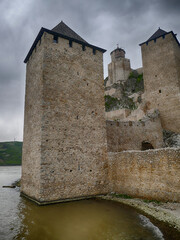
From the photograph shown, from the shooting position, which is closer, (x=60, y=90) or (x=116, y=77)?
(x=60, y=90)

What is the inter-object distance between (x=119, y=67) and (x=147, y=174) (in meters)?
37.3

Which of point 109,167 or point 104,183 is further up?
point 109,167

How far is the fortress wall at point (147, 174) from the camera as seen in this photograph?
27.9 feet

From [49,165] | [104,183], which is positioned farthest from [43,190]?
[104,183]

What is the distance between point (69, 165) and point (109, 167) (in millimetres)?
2986

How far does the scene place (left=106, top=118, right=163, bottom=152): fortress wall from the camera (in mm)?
14914

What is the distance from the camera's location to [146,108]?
22.3 metres

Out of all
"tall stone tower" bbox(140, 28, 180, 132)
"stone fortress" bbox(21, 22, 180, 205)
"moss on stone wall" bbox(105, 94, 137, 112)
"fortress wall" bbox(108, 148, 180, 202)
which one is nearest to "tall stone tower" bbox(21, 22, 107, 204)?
"stone fortress" bbox(21, 22, 180, 205)

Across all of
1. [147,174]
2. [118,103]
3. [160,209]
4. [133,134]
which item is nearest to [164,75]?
[133,134]

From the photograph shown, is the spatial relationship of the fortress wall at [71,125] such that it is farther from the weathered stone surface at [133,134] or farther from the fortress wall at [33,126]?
the weathered stone surface at [133,134]

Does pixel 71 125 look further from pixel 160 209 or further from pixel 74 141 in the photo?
pixel 160 209

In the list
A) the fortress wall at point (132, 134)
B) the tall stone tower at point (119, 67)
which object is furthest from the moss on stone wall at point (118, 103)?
the fortress wall at point (132, 134)

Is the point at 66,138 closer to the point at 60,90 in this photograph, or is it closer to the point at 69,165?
the point at 69,165

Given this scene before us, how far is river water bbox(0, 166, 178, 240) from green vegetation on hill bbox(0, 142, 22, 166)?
66398mm
